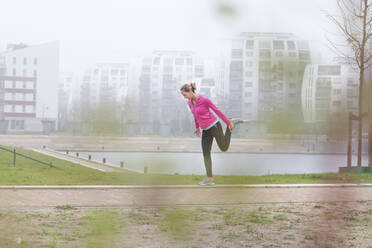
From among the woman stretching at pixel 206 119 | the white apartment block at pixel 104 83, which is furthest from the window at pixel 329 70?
the white apartment block at pixel 104 83

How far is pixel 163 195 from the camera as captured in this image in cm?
70

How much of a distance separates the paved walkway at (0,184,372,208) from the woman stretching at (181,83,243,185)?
120 mm

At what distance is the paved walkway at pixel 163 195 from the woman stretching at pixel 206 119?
4.7 inches

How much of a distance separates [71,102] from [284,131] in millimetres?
440

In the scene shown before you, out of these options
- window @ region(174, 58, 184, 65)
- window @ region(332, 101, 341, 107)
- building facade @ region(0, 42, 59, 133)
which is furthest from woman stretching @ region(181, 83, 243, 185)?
building facade @ region(0, 42, 59, 133)

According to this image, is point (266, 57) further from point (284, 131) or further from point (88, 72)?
point (88, 72)

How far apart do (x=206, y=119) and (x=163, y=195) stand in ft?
4.36

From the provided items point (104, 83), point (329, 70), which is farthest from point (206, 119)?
point (329, 70)

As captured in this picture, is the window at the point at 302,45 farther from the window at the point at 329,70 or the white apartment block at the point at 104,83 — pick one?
the white apartment block at the point at 104,83

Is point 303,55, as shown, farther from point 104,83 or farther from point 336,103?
point 104,83

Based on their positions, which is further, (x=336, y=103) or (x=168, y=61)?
(x=168, y=61)

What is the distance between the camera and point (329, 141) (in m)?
0.78

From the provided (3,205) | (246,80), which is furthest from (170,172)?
(3,205)

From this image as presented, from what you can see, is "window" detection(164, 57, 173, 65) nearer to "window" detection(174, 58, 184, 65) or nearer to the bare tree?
"window" detection(174, 58, 184, 65)
